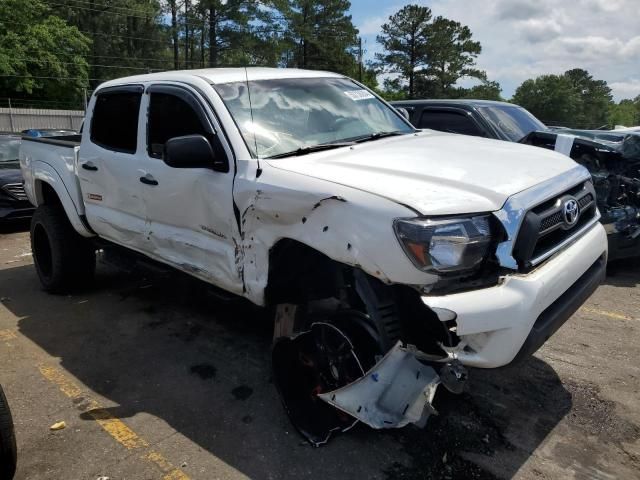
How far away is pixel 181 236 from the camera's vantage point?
3.66m

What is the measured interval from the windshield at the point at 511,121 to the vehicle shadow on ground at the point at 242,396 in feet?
11.2

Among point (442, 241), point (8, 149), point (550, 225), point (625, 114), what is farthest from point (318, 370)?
point (625, 114)

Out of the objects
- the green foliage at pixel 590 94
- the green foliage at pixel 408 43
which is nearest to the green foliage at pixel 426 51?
the green foliage at pixel 408 43

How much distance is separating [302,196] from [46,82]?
39.8 meters

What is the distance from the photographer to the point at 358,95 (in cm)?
409

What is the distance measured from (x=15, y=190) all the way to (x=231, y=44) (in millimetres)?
37789

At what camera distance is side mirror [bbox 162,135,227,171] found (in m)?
3.06

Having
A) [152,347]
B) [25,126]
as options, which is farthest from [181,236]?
[25,126]

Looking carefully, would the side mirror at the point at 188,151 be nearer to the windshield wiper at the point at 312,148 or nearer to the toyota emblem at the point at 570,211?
the windshield wiper at the point at 312,148

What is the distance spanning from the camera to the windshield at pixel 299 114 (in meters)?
3.26

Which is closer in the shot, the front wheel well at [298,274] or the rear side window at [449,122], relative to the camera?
the front wheel well at [298,274]

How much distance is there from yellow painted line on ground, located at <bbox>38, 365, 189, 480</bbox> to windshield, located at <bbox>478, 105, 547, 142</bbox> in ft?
16.7

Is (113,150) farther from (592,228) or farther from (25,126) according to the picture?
(25,126)

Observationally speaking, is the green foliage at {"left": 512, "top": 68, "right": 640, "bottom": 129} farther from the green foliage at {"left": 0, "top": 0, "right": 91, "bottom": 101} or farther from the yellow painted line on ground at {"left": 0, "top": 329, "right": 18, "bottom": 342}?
the yellow painted line on ground at {"left": 0, "top": 329, "right": 18, "bottom": 342}
